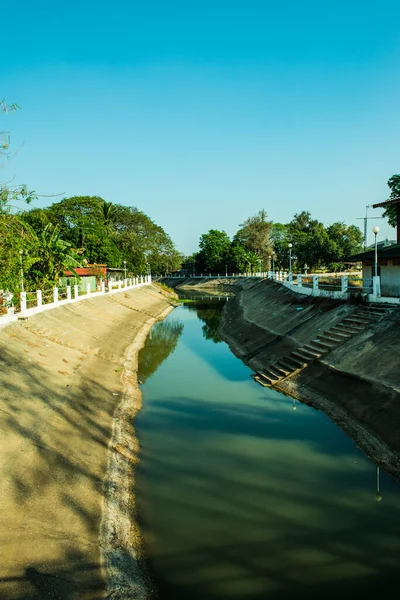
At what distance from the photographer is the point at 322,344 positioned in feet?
73.8

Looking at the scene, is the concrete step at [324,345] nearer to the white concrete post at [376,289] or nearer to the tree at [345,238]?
the white concrete post at [376,289]

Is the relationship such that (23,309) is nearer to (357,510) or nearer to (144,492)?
(144,492)

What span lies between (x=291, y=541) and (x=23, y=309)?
70.1ft

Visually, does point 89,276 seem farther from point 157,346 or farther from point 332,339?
point 332,339

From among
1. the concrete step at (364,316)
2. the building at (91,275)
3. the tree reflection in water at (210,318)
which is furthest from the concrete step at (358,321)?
the building at (91,275)

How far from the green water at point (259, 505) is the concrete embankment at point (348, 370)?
0.62 metres

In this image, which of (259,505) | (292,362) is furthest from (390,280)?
(259,505)

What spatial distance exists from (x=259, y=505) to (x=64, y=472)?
510 cm

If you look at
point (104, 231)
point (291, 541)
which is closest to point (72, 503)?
point (291, 541)

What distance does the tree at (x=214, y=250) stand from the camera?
12006cm

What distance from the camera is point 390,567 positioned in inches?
360

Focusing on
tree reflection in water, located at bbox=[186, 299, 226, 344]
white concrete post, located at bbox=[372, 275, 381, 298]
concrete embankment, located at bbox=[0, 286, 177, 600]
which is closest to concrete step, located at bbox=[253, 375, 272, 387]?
concrete embankment, located at bbox=[0, 286, 177, 600]

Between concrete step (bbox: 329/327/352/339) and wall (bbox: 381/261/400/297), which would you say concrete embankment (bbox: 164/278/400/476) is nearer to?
concrete step (bbox: 329/327/352/339)

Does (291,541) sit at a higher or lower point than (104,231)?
lower
